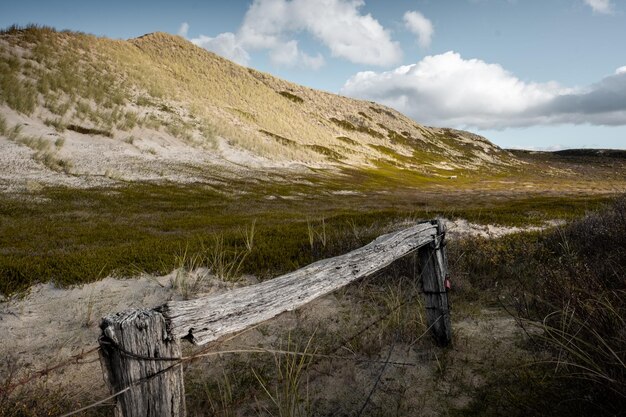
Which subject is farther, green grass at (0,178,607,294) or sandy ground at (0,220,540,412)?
green grass at (0,178,607,294)

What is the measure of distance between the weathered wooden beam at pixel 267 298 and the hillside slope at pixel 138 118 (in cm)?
2131

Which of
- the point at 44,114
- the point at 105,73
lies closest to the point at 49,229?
the point at 44,114

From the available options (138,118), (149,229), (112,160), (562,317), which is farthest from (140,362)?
(138,118)

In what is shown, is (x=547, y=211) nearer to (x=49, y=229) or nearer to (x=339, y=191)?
(x=339, y=191)

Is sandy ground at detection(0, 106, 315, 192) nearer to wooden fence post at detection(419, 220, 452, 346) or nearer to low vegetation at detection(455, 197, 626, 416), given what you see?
wooden fence post at detection(419, 220, 452, 346)

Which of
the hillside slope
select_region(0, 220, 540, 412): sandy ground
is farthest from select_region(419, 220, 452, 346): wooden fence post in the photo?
the hillside slope

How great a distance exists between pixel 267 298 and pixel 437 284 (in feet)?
10.3

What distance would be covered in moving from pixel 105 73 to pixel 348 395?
51038mm

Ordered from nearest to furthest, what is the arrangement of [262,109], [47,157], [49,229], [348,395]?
[348,395] → [49,229] → [47,157] → [262,109]

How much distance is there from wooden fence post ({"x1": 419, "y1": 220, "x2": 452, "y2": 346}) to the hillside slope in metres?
21.5

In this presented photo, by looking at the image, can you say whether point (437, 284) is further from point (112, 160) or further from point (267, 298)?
point (112, 160)

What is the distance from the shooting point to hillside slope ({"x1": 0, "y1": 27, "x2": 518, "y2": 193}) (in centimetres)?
2662

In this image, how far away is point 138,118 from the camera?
38438mm

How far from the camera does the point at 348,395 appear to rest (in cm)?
479
